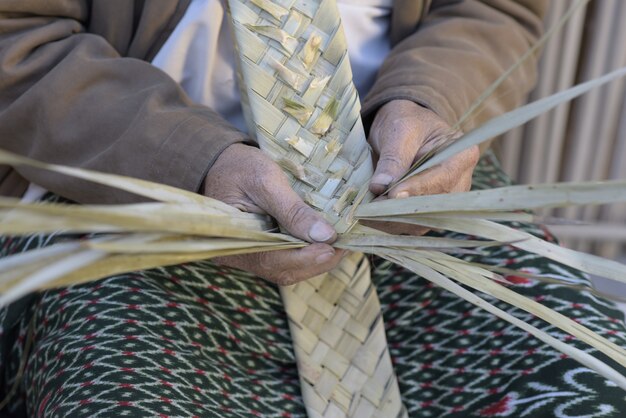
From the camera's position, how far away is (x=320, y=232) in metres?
0.84

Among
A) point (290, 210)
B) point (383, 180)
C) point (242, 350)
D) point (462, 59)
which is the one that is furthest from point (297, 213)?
point (462, 59)

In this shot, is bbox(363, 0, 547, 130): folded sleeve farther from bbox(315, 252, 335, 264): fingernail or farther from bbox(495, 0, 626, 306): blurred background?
bbox(495, 0, 626, 306): blurred background

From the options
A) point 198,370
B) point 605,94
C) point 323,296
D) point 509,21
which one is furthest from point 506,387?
point 605,94

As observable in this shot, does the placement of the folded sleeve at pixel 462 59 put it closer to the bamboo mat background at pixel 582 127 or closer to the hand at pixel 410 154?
the hand at pixel 410 154

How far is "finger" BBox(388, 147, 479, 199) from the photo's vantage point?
2.91 feet

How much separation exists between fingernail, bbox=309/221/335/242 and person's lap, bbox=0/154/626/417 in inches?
8.2

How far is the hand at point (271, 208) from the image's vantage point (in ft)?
2.79

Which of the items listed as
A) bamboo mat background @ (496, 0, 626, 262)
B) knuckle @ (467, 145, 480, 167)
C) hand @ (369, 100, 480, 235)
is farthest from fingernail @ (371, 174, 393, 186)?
bamboo mat background @ (496, 0, 626, 262)

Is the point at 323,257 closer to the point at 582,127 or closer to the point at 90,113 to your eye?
the point at 90,113

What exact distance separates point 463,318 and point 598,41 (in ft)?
2.84

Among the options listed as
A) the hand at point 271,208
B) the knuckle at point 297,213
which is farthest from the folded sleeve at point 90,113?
the knuckle at point 297,213

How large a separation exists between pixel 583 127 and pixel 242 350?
3.40 feet

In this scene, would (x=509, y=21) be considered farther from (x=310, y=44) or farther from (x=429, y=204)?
(x=429, y=204)

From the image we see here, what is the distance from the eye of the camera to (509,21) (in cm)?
127
